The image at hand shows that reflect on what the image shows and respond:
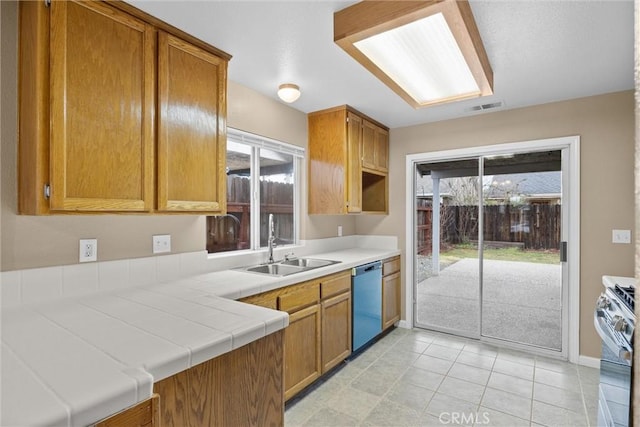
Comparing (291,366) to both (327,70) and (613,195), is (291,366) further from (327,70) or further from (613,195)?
(613,195)

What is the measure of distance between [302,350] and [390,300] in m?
1.55

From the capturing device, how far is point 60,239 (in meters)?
1.62

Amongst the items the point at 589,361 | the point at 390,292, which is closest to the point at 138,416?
the point at 390,292

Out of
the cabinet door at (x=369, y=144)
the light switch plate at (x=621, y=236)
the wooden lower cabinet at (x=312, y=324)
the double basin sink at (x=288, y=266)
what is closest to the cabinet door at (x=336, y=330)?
the wooden lower cabinet at (x=312, y=324)

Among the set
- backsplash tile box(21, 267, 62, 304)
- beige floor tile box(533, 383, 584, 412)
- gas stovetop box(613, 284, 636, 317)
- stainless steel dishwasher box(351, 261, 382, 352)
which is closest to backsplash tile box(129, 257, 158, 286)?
backsplash tile box(21, 267, 62, 304)

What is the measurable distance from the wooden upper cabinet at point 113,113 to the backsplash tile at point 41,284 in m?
0.31

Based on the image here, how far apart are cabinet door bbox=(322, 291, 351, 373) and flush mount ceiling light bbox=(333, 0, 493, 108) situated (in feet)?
5.69

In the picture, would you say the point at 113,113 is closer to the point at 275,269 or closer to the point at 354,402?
the point at 275,269

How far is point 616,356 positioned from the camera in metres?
1.48

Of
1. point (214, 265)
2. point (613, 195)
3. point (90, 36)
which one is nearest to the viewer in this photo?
point (90, 36)

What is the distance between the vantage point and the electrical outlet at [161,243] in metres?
2.01

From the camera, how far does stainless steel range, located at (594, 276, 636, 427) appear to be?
135cm

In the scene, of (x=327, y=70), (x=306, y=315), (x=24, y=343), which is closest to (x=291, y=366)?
(x=306, y=315)

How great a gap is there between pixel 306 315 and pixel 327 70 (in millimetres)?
1791
